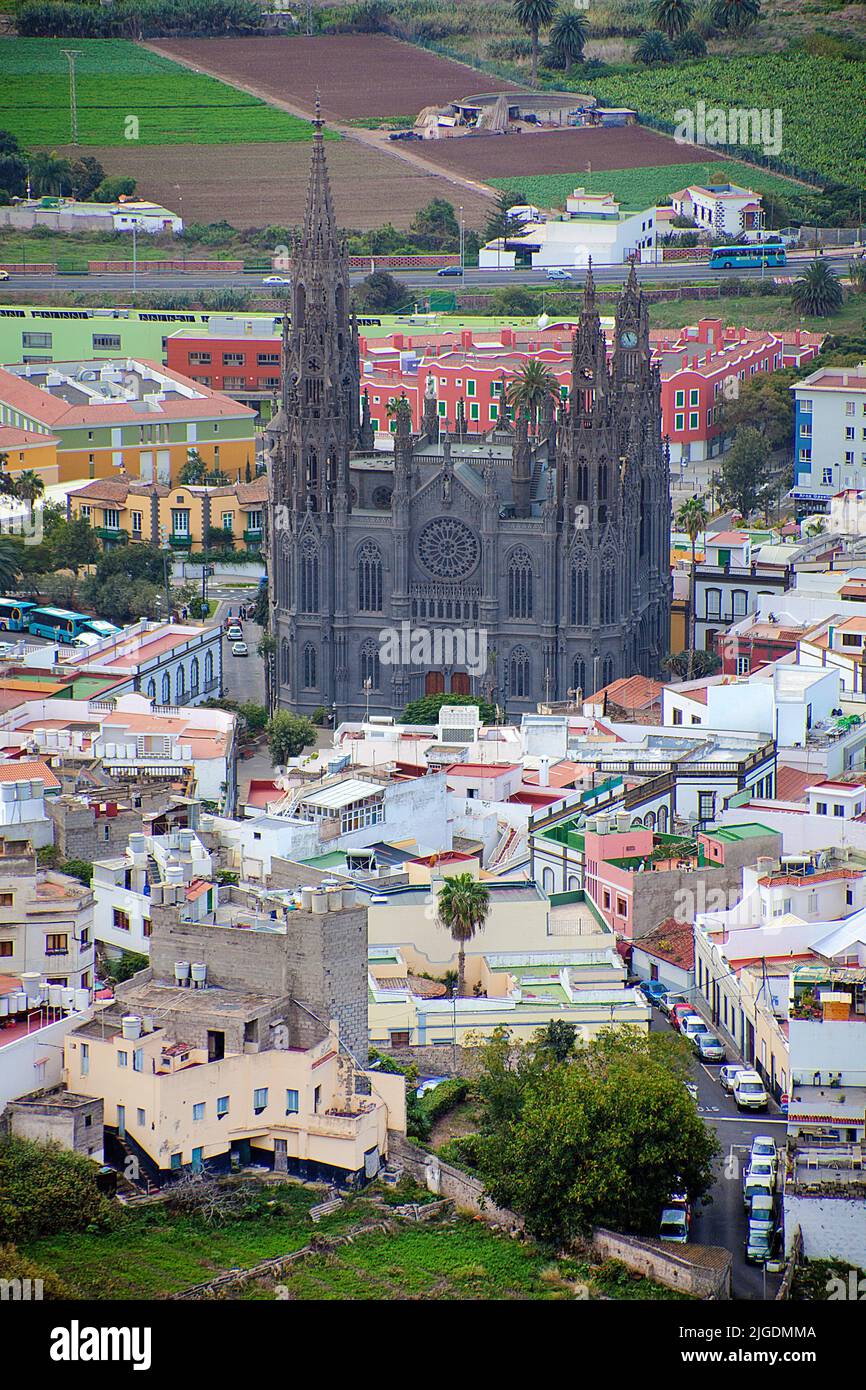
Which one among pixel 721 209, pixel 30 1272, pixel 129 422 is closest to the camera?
pixel 30 1272

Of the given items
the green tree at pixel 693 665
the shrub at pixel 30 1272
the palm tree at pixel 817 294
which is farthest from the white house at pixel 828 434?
the shrub at pixel 30 1272

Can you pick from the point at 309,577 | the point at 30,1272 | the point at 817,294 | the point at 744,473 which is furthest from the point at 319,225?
the point at 817,294

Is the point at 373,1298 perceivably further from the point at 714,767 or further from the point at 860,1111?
the point at 714,767

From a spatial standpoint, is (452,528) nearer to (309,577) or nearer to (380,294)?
(309,577)

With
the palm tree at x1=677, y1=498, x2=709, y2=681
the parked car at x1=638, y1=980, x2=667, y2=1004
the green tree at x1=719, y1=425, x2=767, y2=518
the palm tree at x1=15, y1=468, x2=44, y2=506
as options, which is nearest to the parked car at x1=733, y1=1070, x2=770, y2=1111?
the parked car at x1=638, y1=980, x2=667, y2=1004

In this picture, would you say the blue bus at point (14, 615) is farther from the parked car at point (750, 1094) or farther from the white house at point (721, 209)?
the white house at point (721, 209)

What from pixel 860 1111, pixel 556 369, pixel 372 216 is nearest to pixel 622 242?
pixel 372 216
